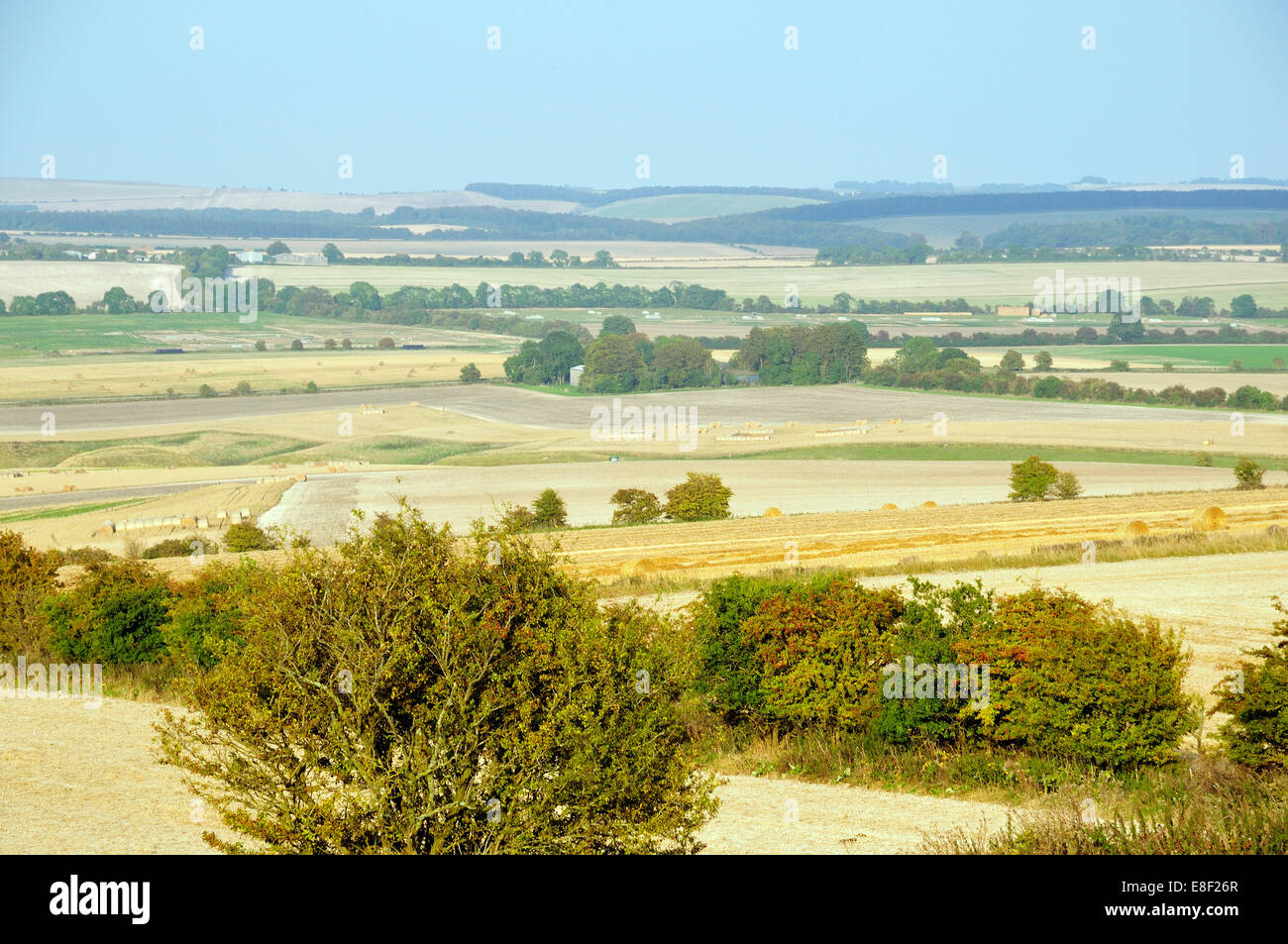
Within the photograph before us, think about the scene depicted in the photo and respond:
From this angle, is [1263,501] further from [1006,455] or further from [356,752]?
[356,752]

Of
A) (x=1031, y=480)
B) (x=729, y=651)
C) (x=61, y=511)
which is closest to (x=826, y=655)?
(x=729, y=651)

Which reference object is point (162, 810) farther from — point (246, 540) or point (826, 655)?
point (246, 540)

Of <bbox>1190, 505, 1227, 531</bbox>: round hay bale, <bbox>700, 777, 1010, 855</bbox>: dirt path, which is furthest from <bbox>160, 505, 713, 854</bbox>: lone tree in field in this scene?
<bbox>1190, 505, 1227, 531</bbox>: round hay bale

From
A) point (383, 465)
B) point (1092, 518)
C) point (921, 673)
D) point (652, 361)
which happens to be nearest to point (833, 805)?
point (921, 673)

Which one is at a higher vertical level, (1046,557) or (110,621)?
(110,621)

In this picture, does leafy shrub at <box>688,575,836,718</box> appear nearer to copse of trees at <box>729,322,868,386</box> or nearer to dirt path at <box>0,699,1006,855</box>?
dirt path at <box>0,699,1006,855</box>

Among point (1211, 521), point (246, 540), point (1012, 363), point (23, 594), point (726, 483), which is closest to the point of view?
point (23, 594)
